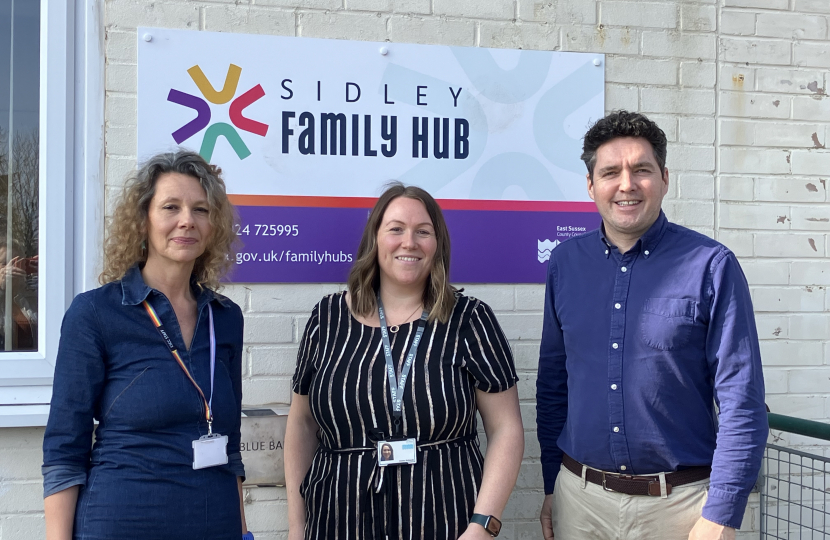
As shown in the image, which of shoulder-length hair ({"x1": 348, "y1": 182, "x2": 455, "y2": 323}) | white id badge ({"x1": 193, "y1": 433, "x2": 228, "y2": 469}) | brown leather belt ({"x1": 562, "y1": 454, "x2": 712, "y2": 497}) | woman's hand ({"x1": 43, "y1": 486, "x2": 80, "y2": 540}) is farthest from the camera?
shoulder-length hair ({"x1": 348, "y1": 182, "x2": 455, "y2": 323})

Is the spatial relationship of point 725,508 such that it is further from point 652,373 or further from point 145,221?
point 145,221

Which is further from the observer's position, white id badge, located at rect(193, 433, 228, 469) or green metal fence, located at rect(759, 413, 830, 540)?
green metal fence, located at rect(759, 413, 830, 540)

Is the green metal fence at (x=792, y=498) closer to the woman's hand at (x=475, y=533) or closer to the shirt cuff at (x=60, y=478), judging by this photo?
the woman's hand at (x=475, y=533)

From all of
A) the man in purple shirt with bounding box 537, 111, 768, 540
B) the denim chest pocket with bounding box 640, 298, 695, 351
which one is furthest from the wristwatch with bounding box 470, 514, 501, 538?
the denim chest pocket with bounding box 640, 298, 695, 351

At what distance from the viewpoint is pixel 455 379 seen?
→ 2.11 m

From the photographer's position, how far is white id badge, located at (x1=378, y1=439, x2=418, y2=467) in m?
2.04

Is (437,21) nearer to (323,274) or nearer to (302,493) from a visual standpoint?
(323,274)

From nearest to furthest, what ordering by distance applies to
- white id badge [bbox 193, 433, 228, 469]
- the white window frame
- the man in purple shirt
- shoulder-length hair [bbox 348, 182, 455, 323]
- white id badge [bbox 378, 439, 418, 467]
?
white id badge [bbox 193, 433, 228, 469] → the man in purple shirt → white id badge [bbox 378, 439, 418, 467] → shoulder-length hair [bbox 348, 182, 455, 323] → the white window frame

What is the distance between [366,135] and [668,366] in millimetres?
1381

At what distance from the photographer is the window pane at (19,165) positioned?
2.52 metres

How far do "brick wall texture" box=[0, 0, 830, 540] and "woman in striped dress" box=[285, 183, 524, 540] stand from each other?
60cm

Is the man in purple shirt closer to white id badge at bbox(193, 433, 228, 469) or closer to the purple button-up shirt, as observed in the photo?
the purple button-up shirt

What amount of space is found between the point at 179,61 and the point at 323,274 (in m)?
0.92

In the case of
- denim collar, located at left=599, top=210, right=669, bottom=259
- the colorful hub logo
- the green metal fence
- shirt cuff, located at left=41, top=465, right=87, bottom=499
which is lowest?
the green metal fence
